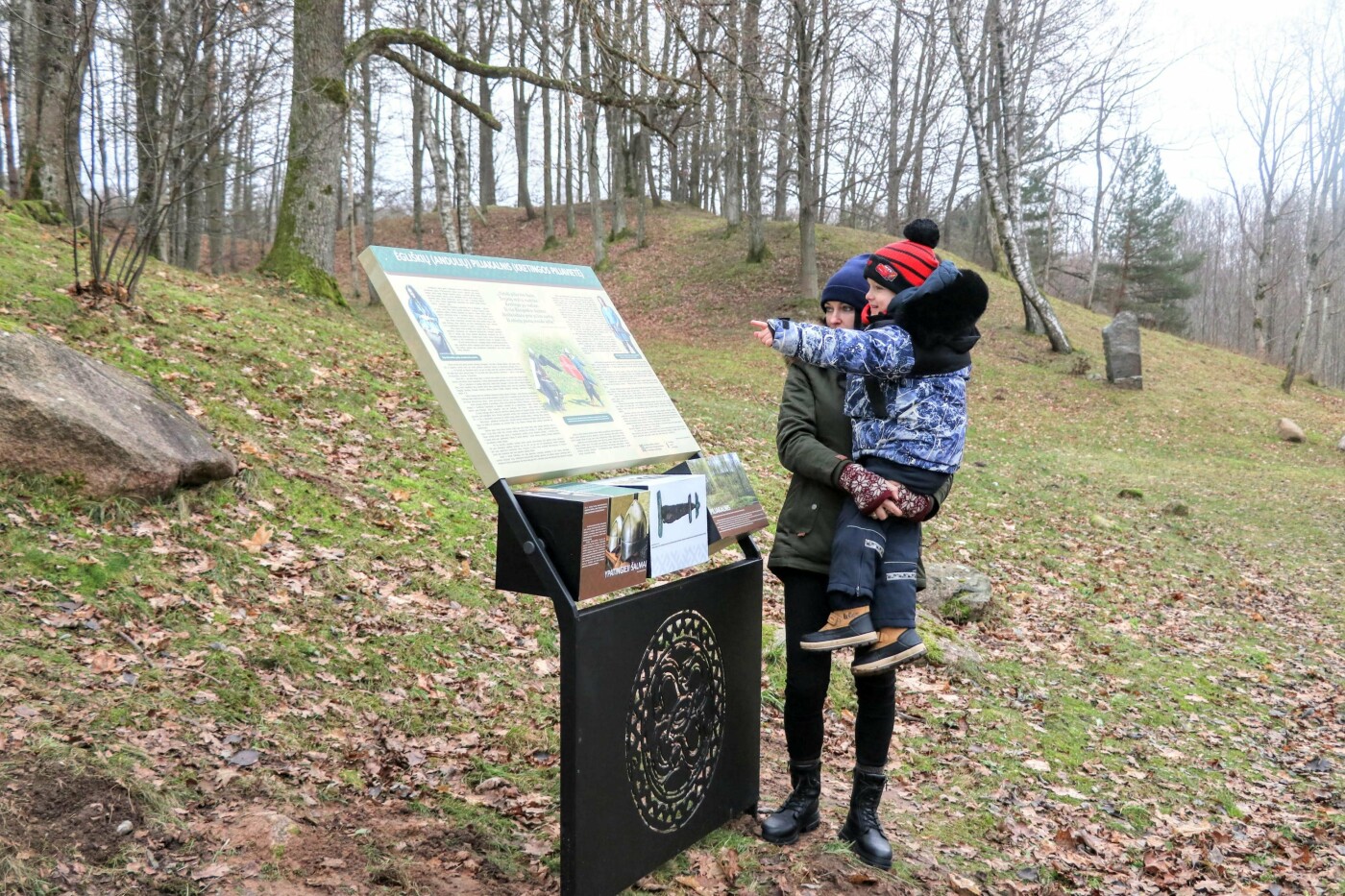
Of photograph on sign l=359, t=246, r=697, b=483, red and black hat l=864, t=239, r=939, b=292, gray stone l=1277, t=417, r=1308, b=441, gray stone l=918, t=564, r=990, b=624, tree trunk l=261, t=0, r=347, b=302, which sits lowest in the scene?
gray stone l=918, t=564, r=990, b=624

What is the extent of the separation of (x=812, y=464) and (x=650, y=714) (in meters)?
1.02

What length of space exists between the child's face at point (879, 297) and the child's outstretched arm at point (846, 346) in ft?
0.45

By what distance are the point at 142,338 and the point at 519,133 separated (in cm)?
2863

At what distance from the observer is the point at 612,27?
930 cm

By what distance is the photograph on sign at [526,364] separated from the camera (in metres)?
2.65

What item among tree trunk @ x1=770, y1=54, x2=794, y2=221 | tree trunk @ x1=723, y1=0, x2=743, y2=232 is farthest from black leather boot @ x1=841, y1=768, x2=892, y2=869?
tree trunk @ x1=723, y1=0, x2=743, y2=232

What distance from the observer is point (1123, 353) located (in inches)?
754

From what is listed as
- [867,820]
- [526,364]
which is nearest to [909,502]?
[867,820]

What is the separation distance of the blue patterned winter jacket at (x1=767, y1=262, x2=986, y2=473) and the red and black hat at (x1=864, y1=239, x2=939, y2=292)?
0.26 feet

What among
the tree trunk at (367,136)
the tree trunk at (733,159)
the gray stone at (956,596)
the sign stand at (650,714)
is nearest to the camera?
the sign stand at (650,714)

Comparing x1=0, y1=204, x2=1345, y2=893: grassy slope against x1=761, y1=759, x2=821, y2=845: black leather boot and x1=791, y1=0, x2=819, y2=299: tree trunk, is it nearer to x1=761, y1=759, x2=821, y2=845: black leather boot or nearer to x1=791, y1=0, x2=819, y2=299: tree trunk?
x1=761, y1=759, x2=821, y2=845: black leather boot

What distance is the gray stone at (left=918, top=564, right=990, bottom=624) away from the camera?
6.91 meters

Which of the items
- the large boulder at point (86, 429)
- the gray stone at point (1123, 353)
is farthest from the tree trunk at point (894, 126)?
the large boulder at point (86, 429)

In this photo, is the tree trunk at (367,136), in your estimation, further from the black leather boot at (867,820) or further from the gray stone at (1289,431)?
the black leather boot at (867,820)
